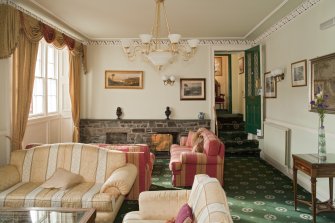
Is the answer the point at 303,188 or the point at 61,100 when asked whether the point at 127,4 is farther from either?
the point at 303,188

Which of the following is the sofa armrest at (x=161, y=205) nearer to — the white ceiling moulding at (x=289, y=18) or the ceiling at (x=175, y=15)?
the ceiling at (x=175, y=15)

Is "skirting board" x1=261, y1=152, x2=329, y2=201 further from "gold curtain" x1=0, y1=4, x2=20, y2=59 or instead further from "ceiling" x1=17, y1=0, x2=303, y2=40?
"gold curtain" x1=0, y1=4, x2=20, y2=59

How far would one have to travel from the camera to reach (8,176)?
3.60m

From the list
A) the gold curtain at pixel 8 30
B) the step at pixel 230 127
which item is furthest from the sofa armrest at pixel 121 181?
the step at pixel 230 127

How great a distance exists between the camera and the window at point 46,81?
5805mm

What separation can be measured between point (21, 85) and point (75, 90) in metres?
2.60

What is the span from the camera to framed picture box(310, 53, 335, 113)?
12.8ft

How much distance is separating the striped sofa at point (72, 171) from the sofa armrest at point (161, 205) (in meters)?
0.68

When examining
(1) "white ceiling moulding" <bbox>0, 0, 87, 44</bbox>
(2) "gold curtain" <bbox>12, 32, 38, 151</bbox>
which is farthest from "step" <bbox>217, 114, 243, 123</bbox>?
(2) "gold curtain" <bbox>12, 32, 38, 151</bbox>

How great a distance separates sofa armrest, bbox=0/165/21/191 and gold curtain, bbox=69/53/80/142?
3.48 meters


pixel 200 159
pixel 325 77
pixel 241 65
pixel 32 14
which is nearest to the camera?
pixel 325 77

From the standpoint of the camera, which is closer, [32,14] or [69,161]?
[69,161]

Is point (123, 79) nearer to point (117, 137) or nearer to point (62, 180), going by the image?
point (117, 137)

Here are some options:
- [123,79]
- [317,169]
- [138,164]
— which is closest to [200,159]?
[138,164]
